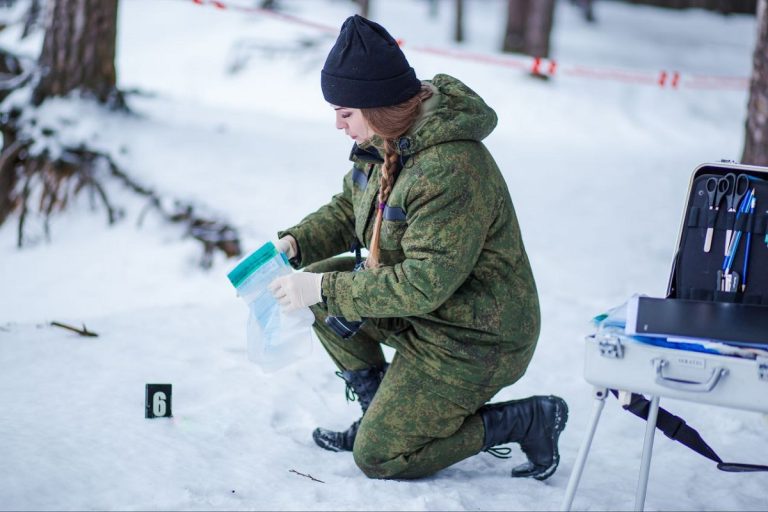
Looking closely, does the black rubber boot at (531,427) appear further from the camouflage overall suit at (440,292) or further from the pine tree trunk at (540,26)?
the pine tree trunk at (540,26)

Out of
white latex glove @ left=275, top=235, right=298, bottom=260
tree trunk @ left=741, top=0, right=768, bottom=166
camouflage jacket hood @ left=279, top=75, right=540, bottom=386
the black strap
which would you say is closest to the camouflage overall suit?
camouflage jacket hood @ left=279, top=75, right=540, bottom=386

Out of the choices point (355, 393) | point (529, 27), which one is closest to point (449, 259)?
point (355, 393)

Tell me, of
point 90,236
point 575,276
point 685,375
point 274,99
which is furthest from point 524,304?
point 274,99

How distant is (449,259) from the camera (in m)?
2.51

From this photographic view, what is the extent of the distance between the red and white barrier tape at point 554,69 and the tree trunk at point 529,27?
25 cm

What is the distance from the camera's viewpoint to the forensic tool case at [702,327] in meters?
1.99

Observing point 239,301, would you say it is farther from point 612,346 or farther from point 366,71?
point 612,346

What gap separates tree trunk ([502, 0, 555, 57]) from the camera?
1079 cm

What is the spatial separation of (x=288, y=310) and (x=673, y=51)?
13270 millimetres

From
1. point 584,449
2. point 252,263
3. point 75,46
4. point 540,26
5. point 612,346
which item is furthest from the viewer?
point 540,26

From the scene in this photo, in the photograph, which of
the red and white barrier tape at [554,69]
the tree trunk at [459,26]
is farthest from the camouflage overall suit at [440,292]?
the tree trunk at [459,26]

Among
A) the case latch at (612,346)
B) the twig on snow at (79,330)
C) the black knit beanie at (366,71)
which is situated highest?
the black knit beanie at (366,71)

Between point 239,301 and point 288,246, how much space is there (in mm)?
1492

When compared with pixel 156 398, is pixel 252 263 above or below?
above
